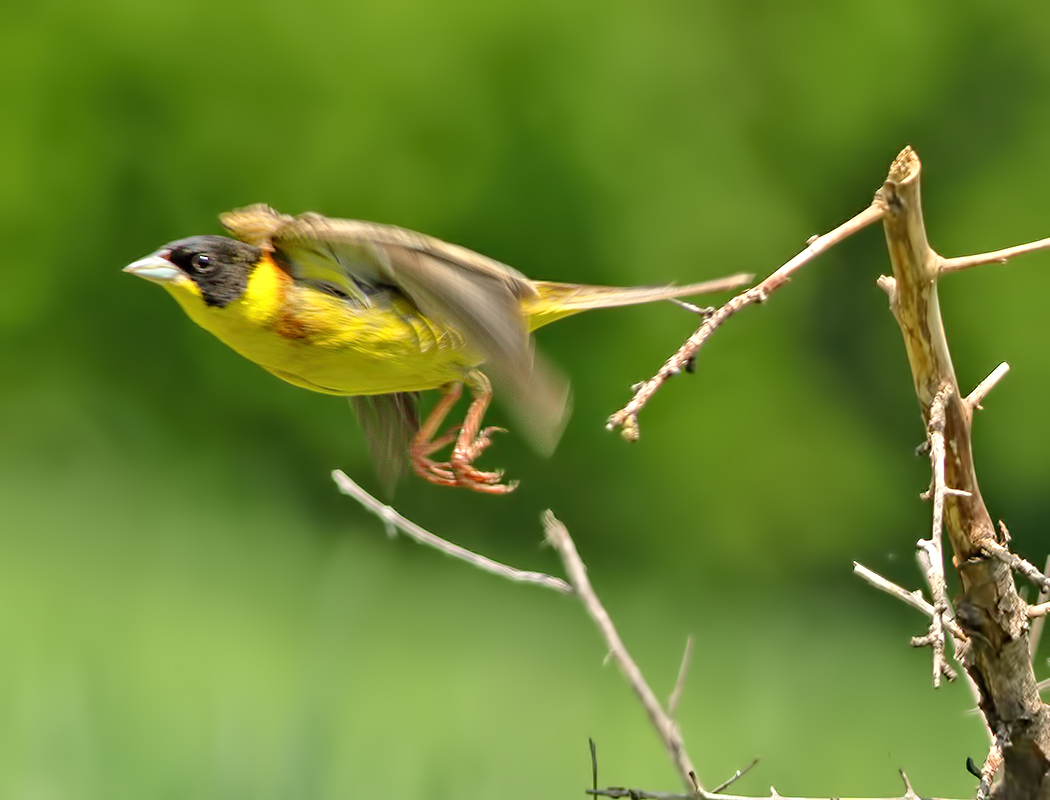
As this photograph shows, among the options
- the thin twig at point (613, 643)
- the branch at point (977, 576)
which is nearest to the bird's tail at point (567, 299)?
the branch at point (977, 576)

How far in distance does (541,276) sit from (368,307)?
1894 millimetres

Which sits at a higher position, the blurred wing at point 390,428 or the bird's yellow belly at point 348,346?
the blurred wing at point 390,428

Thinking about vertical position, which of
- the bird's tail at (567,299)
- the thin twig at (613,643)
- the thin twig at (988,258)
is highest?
the bird's tail at (567,299)

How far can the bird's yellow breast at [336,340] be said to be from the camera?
1028 mm

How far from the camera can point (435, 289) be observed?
990 mm

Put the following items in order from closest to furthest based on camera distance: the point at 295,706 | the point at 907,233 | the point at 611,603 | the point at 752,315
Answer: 1. the point at 907,233
2. the point at 295,706
3. the point at 611,603
4. the point at 752,315

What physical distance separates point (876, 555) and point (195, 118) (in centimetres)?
172

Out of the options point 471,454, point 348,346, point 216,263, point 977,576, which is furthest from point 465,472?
point 977,576

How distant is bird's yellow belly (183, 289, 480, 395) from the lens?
1027 mm

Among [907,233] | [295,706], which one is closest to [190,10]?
[295,706]

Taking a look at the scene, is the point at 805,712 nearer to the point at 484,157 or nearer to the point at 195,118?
the point at 484,157

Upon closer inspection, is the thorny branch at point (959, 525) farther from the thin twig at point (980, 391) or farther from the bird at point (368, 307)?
the bird at point (368, 307)

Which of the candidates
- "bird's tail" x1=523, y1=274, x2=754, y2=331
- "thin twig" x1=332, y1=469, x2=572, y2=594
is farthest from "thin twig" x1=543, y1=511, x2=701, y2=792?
"bird's tail" x1=523, y1=274, x2=754, y2=331

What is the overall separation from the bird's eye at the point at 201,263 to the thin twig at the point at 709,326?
44 cm
